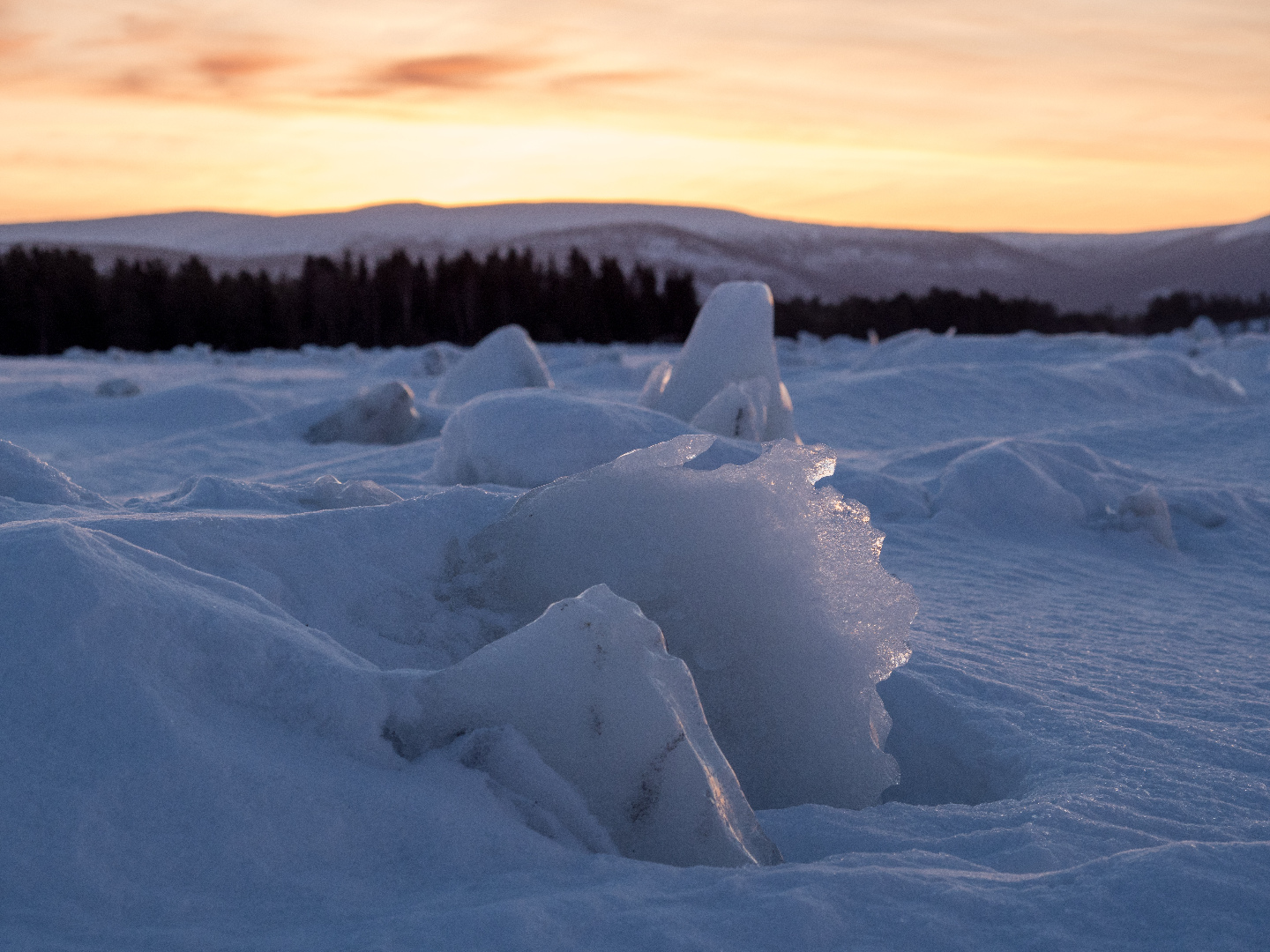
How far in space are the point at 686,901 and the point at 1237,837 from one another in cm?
104

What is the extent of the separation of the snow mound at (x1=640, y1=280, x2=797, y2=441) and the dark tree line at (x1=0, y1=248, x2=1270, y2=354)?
16.6m

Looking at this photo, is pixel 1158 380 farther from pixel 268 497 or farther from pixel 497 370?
pixel 268 497

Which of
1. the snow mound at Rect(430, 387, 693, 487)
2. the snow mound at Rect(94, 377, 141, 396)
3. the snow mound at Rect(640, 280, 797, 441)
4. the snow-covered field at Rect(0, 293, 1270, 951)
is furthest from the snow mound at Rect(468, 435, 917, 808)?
the snow mound at Rect(94, 377, 141, 396)

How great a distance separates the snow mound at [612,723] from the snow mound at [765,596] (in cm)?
38

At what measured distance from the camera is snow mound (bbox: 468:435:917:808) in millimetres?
2109

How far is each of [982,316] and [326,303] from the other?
15.6 metres

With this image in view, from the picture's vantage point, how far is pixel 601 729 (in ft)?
5.58

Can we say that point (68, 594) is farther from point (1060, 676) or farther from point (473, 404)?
point (473, 404)

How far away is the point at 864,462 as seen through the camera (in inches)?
259

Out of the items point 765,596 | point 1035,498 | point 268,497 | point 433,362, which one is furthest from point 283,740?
point 433,362

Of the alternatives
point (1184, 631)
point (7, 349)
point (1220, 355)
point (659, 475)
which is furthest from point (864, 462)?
point (7, 349)

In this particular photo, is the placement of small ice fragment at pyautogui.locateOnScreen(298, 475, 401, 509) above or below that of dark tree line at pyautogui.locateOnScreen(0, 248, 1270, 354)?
below

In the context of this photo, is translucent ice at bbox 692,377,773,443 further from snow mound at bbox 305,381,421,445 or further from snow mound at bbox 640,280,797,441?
snow mound at bbox 305,381,421,445

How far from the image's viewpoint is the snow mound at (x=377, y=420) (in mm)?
7473
